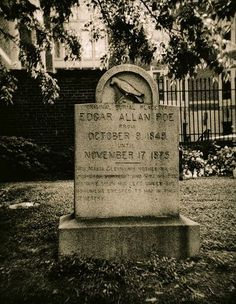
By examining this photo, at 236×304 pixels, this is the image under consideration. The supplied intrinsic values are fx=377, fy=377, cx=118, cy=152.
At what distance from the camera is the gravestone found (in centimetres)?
427

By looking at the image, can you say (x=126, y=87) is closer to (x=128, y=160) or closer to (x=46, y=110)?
(x=128, y=160)

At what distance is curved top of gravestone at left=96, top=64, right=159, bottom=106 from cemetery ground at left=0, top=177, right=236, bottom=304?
5.90 ft

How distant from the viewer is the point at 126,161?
4.35 metres

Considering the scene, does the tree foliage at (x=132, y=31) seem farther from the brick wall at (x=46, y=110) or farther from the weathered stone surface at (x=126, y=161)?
the brick wall at (x=46, y=110)

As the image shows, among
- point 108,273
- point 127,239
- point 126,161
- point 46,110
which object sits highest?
point 46,110

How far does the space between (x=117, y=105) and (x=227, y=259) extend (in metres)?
2.10

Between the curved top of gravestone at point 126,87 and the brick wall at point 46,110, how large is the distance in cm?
726

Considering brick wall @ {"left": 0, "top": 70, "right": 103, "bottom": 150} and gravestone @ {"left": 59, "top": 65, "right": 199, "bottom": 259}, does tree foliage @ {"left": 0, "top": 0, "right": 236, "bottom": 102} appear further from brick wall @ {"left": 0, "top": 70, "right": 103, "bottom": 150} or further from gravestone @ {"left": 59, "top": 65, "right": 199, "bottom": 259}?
brick wall @ {"left": 0, "top": 70, "right": 103, "bottom": 150}

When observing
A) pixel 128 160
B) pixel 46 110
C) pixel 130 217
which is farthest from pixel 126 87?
pixel 46 110

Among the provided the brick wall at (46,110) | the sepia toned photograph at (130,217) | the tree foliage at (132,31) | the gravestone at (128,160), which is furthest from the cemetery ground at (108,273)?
the brick wall at (46,110)

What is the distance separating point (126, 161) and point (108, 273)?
1.28 meters

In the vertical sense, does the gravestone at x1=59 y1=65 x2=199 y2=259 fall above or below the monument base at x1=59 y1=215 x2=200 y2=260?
above

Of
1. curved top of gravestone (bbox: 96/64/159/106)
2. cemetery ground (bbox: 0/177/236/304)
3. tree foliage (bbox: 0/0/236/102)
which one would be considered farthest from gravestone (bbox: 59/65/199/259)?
tree foliage (bbox: 0/0/236/102)

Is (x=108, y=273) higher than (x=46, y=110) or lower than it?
lower
